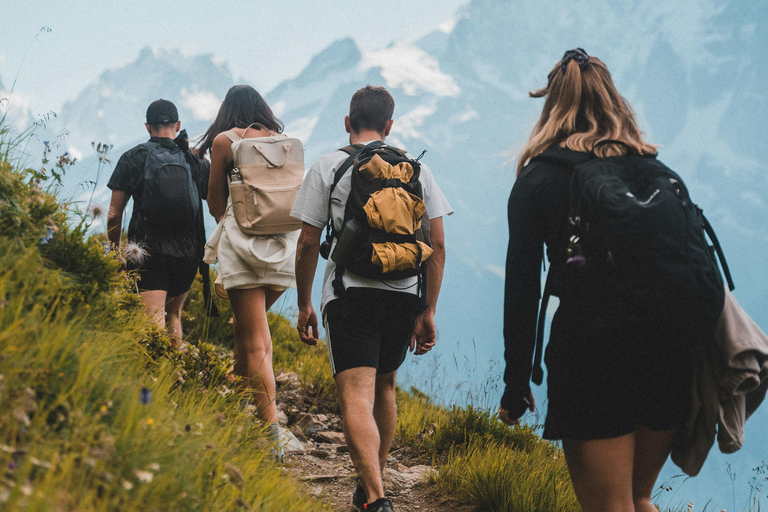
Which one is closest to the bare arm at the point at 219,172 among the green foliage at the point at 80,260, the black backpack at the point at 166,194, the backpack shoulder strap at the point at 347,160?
the black backpack at the point at 166,194

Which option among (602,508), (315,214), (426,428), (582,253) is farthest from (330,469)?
(582,253)

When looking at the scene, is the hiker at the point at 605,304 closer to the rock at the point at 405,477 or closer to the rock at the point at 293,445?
the rock at the point at 405,477

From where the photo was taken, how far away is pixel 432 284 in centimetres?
356

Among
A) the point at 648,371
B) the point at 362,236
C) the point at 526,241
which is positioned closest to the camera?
the point at 648,371

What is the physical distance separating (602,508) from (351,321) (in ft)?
4.73

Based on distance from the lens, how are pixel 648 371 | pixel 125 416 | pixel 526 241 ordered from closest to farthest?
pixel 125 416, pixel 648 371, pixel 526 241

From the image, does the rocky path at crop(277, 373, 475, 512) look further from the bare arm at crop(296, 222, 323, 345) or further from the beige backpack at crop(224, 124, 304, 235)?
the beige backpack at crop(224, 124, 304, 235)

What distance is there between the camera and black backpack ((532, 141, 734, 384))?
1.99 metres

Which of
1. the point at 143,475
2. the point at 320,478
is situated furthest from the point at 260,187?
the point at 143,475

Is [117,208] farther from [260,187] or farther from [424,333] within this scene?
[424,333]

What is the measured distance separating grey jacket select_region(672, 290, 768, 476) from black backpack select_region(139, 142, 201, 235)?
3453 millimetres

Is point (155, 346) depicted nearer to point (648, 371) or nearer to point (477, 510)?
point (477, 510)

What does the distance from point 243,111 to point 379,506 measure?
256 centimetres

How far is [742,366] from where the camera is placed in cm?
205
